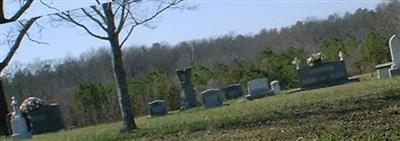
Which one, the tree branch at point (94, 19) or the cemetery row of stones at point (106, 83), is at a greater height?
the tree branch at point (94, 19)

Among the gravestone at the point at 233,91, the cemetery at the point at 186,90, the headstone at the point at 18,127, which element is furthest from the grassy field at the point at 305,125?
the gravestone at the point at 233,91

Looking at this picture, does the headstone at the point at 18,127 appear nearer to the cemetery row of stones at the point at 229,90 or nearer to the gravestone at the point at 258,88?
the cemetery row of stones at the point at 229,90

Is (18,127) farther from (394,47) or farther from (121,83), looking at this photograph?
(394,47)

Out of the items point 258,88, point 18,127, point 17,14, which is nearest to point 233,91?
point 258,88

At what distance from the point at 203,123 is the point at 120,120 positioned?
3.47 metres

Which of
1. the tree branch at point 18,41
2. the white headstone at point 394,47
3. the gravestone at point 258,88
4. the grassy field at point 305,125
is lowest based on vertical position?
the grassy field at point 305,125

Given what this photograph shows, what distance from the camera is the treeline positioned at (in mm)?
9477

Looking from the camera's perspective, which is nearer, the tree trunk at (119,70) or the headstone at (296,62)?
the tree trunk at (119,70)

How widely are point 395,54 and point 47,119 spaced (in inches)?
255

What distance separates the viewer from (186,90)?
14.1 meters

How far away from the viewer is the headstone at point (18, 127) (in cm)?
1272

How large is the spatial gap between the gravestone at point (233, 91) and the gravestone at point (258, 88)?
282 millimetres

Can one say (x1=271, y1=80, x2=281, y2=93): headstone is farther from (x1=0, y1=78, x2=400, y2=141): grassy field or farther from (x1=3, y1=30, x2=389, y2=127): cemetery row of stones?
(x1=0, y1=78, x2=400, y2=141): grassy field

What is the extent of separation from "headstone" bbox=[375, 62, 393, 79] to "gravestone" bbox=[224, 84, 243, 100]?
3915 mm
